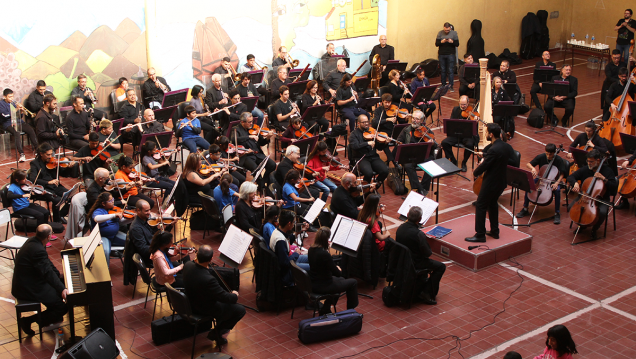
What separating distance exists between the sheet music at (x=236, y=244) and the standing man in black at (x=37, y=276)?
1773 millimetres

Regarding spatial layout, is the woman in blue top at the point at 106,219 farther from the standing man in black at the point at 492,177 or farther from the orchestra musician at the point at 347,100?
the orchestra musician at the point at 347,100

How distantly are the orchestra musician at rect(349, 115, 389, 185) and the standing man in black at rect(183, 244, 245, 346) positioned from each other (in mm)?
4843

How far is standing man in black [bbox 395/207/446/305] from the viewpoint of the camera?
759cm

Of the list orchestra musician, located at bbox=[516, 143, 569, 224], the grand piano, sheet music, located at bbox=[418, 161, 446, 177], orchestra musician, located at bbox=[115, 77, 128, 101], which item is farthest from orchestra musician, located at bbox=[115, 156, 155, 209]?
orchestra musician, located at bbox=[516, 143, 569, 224]

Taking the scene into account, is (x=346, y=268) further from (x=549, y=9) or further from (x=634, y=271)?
(x=549, y=9)

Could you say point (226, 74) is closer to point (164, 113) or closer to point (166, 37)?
point (166, 37)

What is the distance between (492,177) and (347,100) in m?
5.89

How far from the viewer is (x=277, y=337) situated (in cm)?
716

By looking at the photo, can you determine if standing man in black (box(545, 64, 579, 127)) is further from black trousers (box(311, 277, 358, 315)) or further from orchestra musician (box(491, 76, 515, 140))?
black trousers (box(311, 277, 358, 315))

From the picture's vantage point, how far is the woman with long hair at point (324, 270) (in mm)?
7090

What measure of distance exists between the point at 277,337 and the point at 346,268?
4.70 feet

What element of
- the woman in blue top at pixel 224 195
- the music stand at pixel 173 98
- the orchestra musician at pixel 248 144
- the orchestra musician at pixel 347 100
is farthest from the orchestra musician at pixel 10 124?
the orchestra musician at pixel 347 100

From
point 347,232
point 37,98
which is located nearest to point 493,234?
point 347,232

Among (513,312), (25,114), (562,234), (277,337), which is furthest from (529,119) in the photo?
(25,114)
